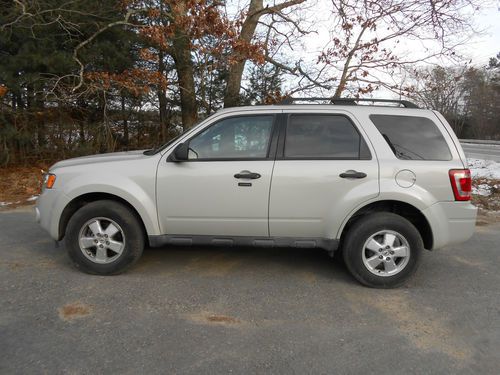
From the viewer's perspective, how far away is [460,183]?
3.60 meters

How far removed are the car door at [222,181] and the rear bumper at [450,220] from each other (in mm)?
1726

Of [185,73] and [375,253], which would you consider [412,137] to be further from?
[185,73]

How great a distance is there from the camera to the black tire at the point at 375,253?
364 centimetres

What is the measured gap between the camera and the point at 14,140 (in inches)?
418

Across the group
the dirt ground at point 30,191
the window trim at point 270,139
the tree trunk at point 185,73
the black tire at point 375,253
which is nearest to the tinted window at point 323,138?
the window trim at point 270,139

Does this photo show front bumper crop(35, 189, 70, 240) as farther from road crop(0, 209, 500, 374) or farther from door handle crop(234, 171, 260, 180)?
door handle crop(234, 171, 260, 180)

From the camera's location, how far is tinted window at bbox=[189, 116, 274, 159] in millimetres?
3824

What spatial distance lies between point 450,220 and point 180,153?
2899mm

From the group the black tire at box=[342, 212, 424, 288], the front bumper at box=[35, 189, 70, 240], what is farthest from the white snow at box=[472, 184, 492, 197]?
the front bumper at box=[35, 189, 70, 240]

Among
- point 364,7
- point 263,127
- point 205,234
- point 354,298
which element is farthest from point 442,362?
point 364,7

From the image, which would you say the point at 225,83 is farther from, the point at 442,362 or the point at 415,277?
the point at 442,362

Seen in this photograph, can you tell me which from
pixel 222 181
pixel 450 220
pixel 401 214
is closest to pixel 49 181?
pixel 222 181

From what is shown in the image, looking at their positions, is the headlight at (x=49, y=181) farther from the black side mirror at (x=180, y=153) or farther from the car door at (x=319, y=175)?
the car door at (x=319, y=175)

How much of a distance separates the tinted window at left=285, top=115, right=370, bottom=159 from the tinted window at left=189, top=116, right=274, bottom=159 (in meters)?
0.27
